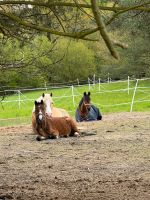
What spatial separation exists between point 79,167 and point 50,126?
520 cm

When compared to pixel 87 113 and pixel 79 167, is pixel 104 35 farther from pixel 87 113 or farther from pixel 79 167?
pixel 87 113

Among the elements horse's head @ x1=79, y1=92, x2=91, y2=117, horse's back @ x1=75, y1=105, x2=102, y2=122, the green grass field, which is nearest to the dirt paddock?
horse's head @ x1=79, y1=92, x2=91, y2=117

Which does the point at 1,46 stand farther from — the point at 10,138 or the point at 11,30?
the point at 10,138

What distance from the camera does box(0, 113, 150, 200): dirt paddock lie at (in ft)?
23.1

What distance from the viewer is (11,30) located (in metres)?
6.47

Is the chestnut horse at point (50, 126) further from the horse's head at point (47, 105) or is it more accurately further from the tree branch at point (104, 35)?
the tree branch at point (104, 35)

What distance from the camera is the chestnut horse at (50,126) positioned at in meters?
14.1

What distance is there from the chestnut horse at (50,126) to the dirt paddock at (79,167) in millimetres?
329

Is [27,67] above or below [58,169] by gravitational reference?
above

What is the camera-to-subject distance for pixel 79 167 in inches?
354

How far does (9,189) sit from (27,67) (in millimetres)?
1795

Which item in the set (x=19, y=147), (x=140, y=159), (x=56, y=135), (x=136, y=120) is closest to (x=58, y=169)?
(x=140, y=159)

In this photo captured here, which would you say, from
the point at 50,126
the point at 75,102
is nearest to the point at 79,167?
the point at 50,126

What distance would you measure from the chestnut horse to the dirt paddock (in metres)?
0.33
